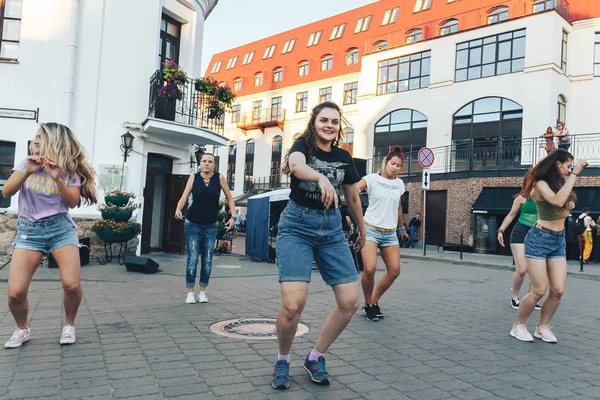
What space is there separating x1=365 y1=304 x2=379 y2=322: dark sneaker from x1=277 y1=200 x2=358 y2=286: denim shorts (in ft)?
7.97

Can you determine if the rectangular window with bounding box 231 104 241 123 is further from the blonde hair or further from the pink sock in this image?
the pink sock

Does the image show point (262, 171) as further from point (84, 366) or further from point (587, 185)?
point (84, 366)

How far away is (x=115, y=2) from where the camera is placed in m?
12.1

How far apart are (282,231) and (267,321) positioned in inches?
91.7

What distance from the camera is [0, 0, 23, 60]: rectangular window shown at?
460 inches

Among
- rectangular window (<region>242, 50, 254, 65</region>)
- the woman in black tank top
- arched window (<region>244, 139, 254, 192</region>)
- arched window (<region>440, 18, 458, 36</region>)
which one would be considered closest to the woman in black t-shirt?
the woman in black tank top

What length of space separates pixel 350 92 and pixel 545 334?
3566cm

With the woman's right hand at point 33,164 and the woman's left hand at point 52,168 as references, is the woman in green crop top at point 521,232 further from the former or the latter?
the woman's right hand at point 33,164

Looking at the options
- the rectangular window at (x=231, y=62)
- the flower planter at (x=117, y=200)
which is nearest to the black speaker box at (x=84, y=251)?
the flower planter at (x=117, y=200)

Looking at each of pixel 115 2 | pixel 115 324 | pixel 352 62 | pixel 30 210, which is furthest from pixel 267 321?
pixel 352 62

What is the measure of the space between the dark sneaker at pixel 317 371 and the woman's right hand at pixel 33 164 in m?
2.60

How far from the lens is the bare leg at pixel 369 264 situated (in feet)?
19.3

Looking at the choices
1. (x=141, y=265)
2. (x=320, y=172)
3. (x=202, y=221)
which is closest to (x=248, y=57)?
(x=141, y=265)

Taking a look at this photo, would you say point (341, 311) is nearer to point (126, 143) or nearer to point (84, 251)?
point (84, 251)
